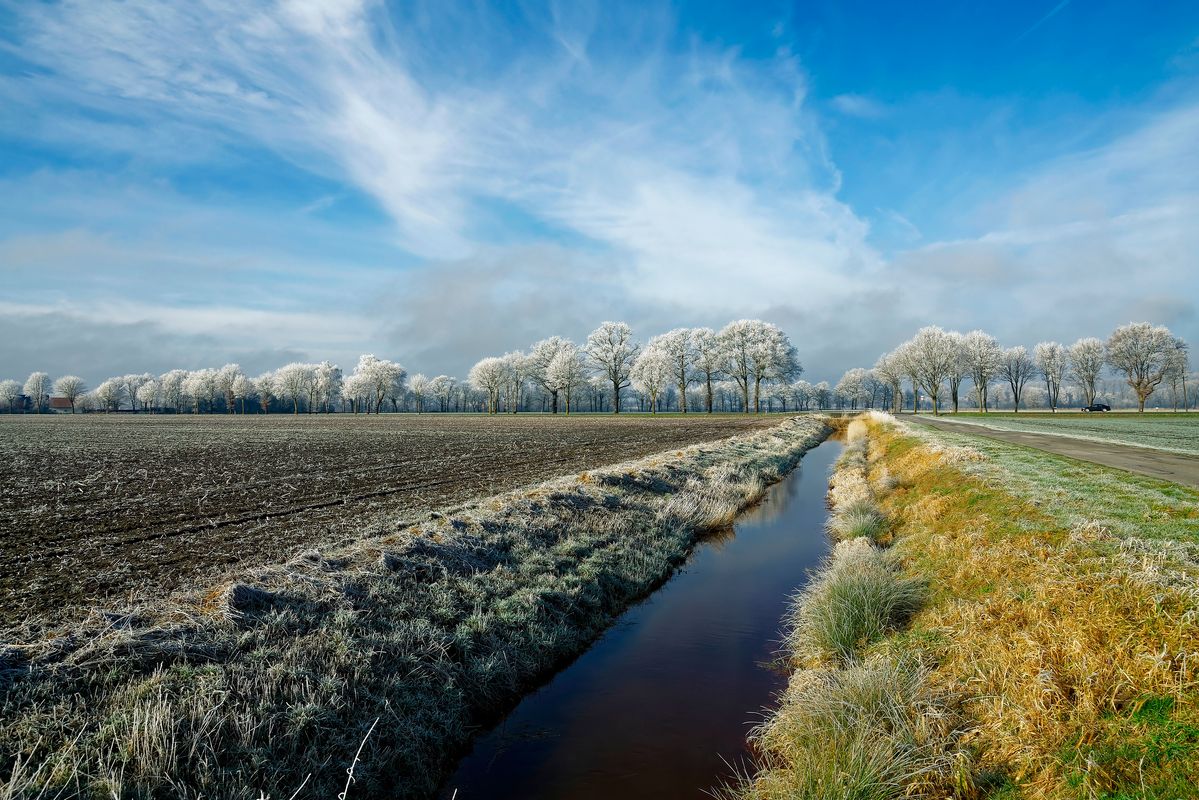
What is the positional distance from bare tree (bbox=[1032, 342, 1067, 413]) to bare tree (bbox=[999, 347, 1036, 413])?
157 cm

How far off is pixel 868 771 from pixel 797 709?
138 centimetres

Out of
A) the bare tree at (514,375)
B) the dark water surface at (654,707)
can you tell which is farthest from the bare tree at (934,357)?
the dark water surface at (654,707)

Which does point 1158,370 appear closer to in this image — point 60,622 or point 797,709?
point 797,709

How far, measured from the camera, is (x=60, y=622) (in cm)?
736

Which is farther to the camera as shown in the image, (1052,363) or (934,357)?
(1052,363)

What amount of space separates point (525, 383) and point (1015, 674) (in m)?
128

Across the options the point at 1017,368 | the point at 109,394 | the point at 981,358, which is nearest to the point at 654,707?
the point at 981,358

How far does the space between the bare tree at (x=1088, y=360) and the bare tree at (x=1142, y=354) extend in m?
11.5

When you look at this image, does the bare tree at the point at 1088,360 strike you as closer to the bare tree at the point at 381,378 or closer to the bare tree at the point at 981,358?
the bare tree at the point at 981,358

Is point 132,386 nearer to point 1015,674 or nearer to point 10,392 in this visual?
point 10,392

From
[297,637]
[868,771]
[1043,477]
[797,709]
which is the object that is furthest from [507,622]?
[1043,477]

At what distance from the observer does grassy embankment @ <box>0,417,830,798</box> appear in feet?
16.4

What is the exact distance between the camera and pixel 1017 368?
382ft

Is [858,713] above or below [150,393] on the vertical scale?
below
